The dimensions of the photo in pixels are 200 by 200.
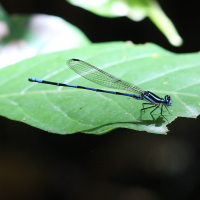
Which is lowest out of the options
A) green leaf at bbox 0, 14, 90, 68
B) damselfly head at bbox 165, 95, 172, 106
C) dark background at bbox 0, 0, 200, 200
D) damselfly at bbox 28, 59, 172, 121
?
dark background at bbox 0, 0, 200, 200

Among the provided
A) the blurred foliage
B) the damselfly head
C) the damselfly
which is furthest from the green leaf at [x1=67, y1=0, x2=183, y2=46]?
the damselfly head

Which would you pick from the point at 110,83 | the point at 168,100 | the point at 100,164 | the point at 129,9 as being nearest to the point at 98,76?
the point at 110,83

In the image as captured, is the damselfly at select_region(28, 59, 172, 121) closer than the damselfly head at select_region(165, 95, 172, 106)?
No

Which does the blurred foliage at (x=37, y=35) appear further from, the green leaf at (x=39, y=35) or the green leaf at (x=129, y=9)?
the green leaf at (x=129, y=9)

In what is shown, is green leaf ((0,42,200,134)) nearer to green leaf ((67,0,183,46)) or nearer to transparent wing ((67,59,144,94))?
transparent wing ((67,59,144,94))

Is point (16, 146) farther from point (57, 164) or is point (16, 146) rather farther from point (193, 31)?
point (193, 31)

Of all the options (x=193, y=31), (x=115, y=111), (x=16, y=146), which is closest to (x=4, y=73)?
(x=16, y=146)

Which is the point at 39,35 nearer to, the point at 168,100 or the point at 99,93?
the point at 99,93
